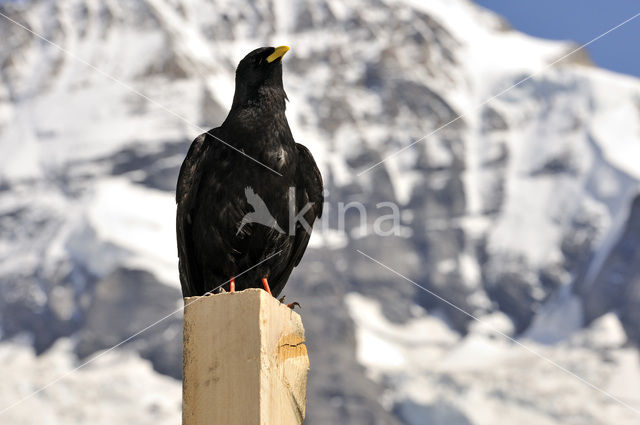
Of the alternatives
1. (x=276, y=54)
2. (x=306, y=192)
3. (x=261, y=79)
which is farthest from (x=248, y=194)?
(x=276, y=54)

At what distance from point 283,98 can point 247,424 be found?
489cm

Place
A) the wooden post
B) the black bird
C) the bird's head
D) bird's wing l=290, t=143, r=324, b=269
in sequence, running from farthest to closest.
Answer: bird's wing l=290, t=143, r=324, b=269 < the bird's head < the black bird < the wooden post

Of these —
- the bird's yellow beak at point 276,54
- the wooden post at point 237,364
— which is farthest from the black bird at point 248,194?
the wooden post at point 237,364

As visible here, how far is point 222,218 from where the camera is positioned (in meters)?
9.42

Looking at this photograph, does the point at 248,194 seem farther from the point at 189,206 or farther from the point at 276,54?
the point at 276,54

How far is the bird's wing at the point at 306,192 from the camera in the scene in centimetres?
999

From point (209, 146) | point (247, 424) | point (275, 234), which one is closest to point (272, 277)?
point (275, 234)

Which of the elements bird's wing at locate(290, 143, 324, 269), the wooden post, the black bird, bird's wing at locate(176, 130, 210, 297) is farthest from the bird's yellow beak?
the wooden post

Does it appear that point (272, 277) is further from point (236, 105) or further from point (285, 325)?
point (285, 325)

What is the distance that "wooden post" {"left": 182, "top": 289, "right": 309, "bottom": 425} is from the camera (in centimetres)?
562

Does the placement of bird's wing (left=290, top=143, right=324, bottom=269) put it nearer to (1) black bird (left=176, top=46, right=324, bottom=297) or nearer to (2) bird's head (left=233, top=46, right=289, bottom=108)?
(1) black bird (left=176, top=46, right=324, bottom=297)

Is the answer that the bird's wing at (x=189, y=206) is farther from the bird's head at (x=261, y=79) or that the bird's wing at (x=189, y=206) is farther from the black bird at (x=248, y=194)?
the bird's head at (x=261, y=79)

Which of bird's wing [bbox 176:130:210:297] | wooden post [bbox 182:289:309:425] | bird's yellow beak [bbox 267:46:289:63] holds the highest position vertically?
bird's yellow beak [bbox 267:46:289:63]

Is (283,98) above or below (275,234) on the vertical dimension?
above
